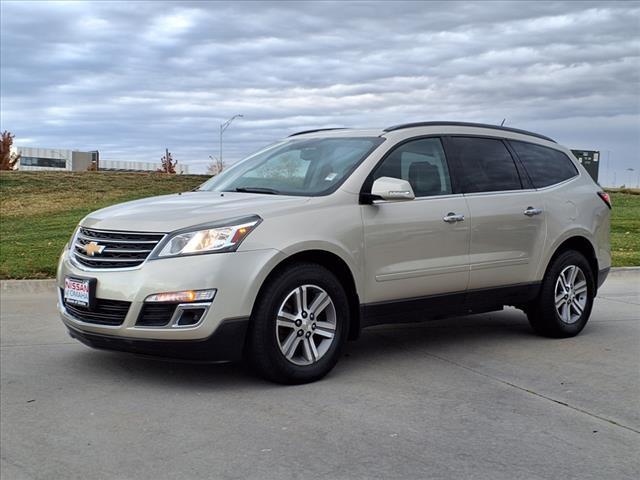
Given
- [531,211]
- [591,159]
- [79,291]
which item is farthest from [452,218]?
[591,159]

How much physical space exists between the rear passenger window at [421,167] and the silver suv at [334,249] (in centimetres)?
2

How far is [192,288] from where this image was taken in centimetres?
489

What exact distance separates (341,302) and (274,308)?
58 centimetres

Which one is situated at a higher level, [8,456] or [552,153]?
[552,153]

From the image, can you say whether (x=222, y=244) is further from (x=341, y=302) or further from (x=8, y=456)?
(x=8, y=456)

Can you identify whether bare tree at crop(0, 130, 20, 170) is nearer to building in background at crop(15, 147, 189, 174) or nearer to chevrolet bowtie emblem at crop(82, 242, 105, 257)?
building in background at crop(15, 147, 189, 174)

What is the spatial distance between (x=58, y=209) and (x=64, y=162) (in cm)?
4927

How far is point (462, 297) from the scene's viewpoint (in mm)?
6301

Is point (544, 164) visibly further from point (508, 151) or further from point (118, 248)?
point (118, 248)

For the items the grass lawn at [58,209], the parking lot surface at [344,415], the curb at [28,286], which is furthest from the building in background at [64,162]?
the parking lot surface at [344,415]

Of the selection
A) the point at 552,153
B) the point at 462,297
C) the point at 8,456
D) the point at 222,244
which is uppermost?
the point at 552,153

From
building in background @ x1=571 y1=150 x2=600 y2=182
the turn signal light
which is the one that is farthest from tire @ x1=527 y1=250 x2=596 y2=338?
building in background @ x1=571 y1=150 x2=600 y2=182

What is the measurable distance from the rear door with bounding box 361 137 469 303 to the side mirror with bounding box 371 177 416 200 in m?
0.14

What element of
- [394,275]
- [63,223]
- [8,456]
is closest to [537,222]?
[394,275]
